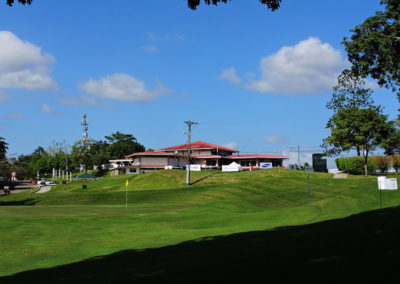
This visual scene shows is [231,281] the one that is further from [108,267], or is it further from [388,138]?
[388,138]

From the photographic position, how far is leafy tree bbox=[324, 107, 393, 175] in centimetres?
7538

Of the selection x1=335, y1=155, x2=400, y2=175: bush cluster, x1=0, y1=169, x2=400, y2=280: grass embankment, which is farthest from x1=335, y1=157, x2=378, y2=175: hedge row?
x1=0, y1=169, x2=400, y2=280: grass embankment

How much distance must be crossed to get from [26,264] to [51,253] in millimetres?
1964

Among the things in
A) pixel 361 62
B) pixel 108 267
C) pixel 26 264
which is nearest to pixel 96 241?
pixel 26 264

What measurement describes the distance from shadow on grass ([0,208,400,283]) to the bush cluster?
76.5 metres

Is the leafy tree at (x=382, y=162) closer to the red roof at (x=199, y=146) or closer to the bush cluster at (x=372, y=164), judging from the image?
the bush cluster at (x=372, y=164)

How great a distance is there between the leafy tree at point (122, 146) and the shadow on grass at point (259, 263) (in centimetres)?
15165

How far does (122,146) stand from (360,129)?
11123cm

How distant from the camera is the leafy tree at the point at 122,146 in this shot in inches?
6526

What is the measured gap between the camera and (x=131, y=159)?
5098 inches

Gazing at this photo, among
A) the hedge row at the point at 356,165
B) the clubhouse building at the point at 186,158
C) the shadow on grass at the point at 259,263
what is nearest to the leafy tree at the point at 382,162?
the hedge row at the point at 356,165

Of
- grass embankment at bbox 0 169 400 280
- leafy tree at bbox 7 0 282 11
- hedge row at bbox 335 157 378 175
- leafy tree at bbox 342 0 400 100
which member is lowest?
grass embankment at bbox 0 169 400 280

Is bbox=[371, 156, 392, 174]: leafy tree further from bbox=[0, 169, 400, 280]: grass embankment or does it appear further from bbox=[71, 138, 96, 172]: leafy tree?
bbox=[71, 138, 96, 172]: leafy tree

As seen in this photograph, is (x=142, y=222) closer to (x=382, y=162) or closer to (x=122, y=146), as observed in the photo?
(x=382, y=162)
